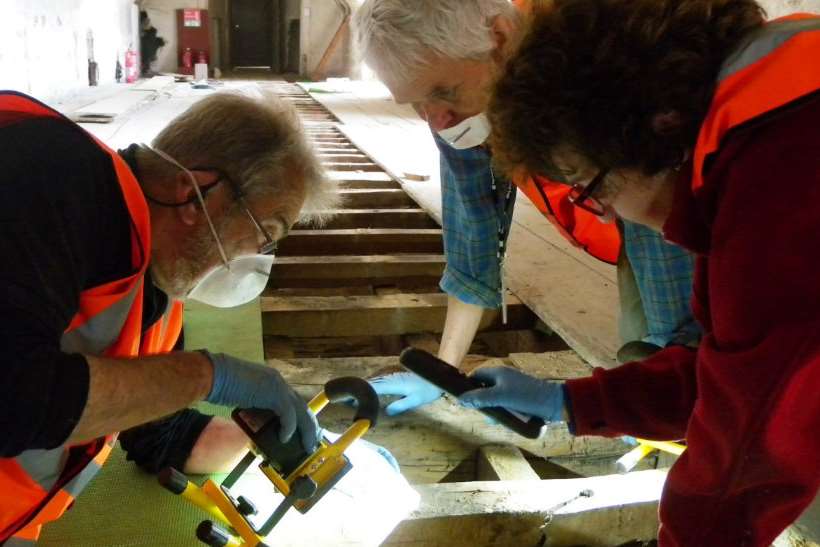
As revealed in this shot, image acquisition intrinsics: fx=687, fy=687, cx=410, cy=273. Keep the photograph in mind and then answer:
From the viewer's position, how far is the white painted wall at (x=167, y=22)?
1436cm

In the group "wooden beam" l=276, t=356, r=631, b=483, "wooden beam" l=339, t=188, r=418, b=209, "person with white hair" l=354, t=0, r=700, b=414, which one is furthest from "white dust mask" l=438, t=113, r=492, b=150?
"wooden beam" l=339, t=188, r=418, b=209

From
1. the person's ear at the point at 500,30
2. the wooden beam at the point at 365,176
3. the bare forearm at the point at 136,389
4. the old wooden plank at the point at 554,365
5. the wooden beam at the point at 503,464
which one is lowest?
the wooden beam at the point at 503,464

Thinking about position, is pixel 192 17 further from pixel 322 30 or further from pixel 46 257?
pixel 46 257

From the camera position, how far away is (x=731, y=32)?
964mm

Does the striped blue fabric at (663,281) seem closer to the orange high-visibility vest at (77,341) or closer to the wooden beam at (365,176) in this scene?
the orange high-visibility vest at (77,341)

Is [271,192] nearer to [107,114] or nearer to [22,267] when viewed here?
[22,267]

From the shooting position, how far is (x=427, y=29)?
164 centimetres

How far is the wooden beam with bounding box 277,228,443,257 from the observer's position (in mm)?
3832

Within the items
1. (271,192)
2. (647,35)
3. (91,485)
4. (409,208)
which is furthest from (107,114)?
(647,35)

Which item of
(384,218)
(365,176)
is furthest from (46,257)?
(365,176)

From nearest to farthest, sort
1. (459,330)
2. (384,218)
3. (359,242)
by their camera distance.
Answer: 1. (459,330)
2. (359,242)
3. (384,218)

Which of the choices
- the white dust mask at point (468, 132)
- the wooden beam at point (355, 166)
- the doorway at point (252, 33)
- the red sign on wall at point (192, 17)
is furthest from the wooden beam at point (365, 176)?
the doorway at point (252, 33)

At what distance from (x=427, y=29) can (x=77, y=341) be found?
3.40 ft

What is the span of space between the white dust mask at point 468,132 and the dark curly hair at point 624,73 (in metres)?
0.77
